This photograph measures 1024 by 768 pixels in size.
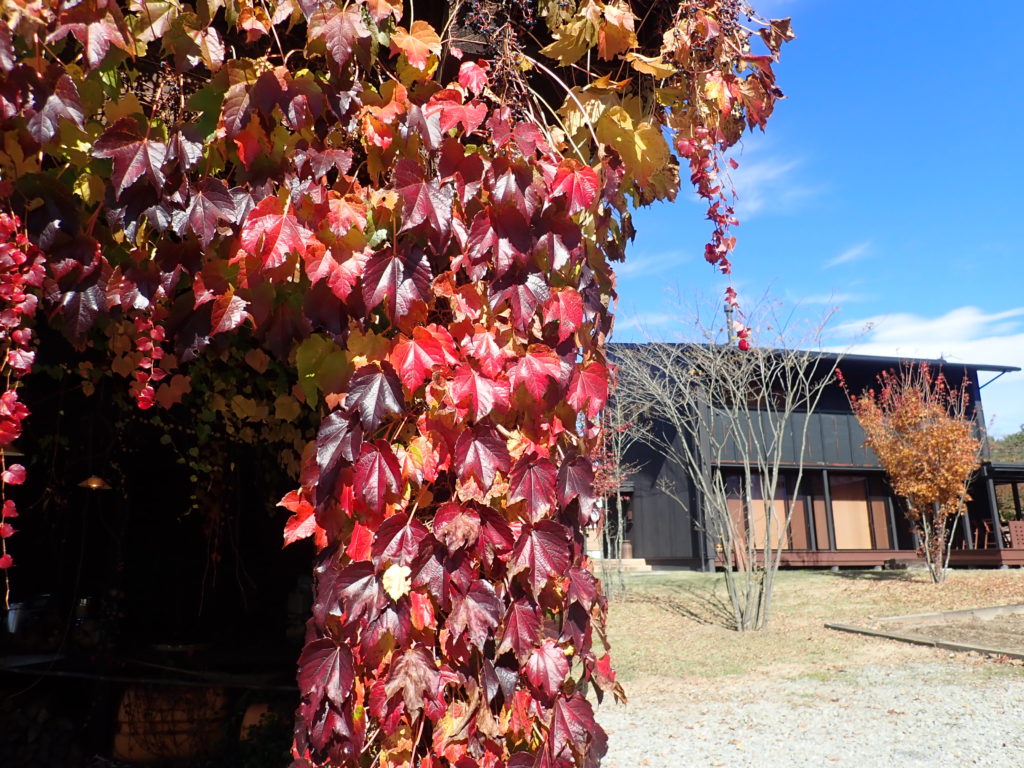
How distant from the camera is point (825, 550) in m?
19.6

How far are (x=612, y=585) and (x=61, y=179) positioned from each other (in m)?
13.6

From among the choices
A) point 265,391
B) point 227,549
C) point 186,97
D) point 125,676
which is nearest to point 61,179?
point 186,97

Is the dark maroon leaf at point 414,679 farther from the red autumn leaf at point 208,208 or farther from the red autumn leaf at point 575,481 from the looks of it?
the red autumn leaf at point 208,208

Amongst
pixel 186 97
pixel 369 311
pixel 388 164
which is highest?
pixel 186 97

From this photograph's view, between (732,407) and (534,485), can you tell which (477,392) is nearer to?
(534,485)

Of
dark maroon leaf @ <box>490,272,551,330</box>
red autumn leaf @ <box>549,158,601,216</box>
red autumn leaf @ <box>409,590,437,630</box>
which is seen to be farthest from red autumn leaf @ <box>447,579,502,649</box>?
red autumn leaf @ <box>549,158,601,216</box>

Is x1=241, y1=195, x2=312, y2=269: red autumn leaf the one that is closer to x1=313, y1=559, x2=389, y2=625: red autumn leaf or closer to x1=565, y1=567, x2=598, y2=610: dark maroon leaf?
x1=313, y1=559, x2=389, y2=625: red autumn leaf

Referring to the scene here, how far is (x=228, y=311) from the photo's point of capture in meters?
1.62

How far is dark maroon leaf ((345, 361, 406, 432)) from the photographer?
4.64 feet

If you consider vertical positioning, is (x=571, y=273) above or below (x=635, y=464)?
below

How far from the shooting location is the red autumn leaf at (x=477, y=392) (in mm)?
1460

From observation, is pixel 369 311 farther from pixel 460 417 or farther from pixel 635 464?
pixel 635 464

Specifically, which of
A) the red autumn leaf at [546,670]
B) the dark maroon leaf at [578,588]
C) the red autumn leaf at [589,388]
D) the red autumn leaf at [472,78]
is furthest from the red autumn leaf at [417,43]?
the red autumn leaf at [546,670]

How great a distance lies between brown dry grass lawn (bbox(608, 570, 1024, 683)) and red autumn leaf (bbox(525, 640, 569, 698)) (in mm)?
7278
